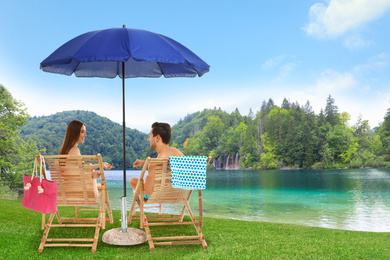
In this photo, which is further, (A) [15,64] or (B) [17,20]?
(A) [15,64]

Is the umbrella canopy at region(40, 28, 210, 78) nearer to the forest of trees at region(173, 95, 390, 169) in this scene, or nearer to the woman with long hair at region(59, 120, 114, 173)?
the woman with long hair at region(59, 120, 114, 173)

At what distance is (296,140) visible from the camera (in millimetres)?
68812

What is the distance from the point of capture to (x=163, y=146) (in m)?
3.98

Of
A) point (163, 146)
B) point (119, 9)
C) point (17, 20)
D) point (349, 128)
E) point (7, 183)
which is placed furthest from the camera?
point (349, 128)

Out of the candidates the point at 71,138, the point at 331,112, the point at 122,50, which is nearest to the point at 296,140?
the point at 331,112

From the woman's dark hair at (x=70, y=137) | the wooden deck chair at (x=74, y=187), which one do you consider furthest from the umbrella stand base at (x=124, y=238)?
the woman's dark hair at (x=70, y=137)

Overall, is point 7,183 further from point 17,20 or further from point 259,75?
point 259,75

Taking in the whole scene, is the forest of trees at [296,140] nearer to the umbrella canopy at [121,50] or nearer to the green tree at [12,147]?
the green tree at [12,147]

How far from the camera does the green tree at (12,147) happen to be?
16.7 m

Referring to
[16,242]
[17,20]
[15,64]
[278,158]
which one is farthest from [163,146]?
[278,158]

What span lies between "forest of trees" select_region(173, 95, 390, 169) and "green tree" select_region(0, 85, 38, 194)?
5785cm

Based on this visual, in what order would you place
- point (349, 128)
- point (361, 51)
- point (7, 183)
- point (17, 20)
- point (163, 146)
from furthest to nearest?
Result: point (361, 51), point (349, 128), point (17, 20), point (7, 183), point (163, 146)

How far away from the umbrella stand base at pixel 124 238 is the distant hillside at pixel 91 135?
3925cm

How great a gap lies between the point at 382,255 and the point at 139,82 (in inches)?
2607
